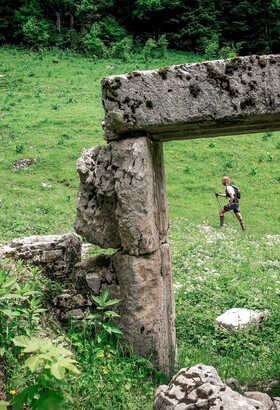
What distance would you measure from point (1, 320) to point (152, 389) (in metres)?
1.42

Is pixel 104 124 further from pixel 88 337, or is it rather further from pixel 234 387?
pixel 234 387

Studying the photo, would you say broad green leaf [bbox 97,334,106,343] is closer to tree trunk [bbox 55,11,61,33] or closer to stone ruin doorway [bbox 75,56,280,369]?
stone ruin doorway [bbox 75,56,280,369]

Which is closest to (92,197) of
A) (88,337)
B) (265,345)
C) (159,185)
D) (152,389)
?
(159,185)

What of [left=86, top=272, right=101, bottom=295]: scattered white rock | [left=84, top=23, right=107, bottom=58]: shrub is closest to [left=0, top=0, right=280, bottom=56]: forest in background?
[left=84, top=23, right=107, bottom=58]: shrub

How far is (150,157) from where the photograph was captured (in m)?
3.43

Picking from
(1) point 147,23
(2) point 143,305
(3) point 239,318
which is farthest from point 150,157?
(1) point 147,23

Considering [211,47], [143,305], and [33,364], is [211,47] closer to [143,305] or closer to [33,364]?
[143,305]

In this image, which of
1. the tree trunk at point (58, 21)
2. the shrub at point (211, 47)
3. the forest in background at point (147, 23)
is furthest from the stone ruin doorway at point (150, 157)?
the tree trunk at point (58, 21)

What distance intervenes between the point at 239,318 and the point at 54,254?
8.63 ft

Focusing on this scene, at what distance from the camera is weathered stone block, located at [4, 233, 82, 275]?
160 inches

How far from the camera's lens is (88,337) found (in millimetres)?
3318

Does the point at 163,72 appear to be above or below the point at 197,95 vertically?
above

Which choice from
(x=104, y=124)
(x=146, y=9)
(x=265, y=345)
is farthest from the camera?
(x=146, y=9)

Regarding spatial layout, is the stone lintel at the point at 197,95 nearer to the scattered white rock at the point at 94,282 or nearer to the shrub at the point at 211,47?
the scattered white rock at the point at 94,282
